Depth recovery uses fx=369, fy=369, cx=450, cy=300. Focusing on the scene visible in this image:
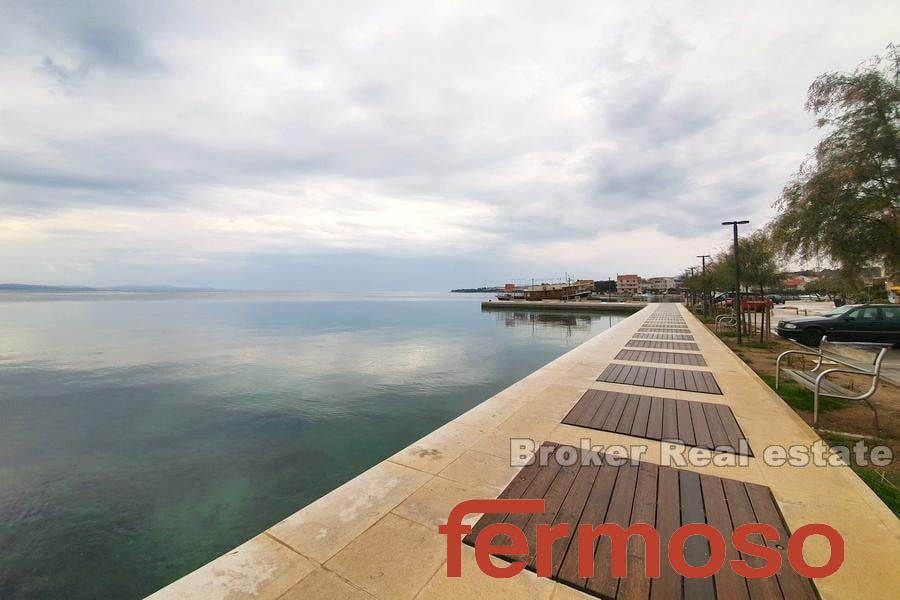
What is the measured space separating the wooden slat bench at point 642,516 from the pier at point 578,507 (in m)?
0.01

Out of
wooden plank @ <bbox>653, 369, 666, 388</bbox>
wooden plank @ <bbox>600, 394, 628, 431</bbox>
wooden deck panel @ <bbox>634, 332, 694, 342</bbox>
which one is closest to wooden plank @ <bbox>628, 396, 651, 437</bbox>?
wooden plank @ <bbox>600, 394, 628, 431</bbox>

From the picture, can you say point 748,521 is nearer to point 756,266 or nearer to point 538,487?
point 538,487

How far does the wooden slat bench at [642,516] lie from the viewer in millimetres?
2021

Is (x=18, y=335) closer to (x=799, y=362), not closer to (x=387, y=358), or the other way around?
(x=387, y=358)

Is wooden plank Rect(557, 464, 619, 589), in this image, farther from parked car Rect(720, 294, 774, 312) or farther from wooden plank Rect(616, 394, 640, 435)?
parked car Rect(720, 294, 774, 312)

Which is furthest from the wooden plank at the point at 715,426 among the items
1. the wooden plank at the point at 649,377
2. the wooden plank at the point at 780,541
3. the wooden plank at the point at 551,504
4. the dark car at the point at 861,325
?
the dark car at the point at 861,325

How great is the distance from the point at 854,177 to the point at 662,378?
4.28 meters

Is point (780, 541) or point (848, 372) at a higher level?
point (848, 372)

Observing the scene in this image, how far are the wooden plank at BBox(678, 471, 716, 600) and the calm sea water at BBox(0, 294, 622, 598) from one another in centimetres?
420

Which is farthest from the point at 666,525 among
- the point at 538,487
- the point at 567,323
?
the point at 567,323

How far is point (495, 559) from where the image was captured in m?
2.31

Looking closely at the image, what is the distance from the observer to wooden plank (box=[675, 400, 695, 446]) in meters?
4.03

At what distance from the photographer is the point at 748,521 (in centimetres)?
258

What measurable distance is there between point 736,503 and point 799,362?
29.5 ft
